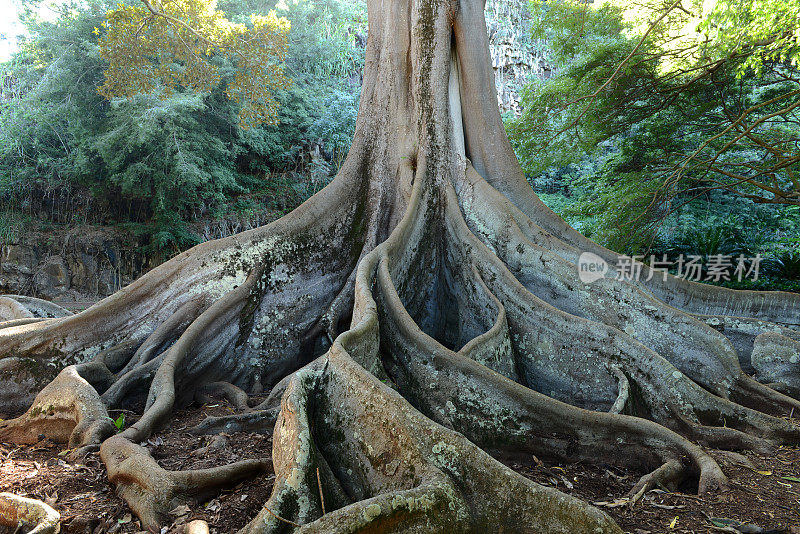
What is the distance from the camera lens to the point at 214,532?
90.2 inches

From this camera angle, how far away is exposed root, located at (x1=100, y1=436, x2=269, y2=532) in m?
2.47

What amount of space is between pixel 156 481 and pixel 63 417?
1432mm

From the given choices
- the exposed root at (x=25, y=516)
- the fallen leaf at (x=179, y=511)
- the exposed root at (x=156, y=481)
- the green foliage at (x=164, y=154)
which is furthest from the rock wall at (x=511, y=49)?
the exposed root at (x=25, y=516)

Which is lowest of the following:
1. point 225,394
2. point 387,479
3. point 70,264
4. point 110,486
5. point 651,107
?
point 70,264

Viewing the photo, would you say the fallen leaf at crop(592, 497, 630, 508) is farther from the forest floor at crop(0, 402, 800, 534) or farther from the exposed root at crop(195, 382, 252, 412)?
the exposed root at crop(195, 382, 252, 412)

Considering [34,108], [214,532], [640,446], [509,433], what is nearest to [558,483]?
[509,433]

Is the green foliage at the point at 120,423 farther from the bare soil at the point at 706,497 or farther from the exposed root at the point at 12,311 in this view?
the exposed root at the point at 12,311

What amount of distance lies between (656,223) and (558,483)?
660cm

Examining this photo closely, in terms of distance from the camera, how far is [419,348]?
A: 3.50 m

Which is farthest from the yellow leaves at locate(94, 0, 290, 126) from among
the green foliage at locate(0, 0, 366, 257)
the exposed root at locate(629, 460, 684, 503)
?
the exposed root at locate(629, 460, 684, 503)

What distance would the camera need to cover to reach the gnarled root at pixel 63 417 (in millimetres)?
3312

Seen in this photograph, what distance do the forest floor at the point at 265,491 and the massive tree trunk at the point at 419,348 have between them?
4.0 inches

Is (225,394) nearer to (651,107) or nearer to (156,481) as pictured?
(156,481)

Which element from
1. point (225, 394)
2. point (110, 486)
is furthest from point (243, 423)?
point (110, 486)
